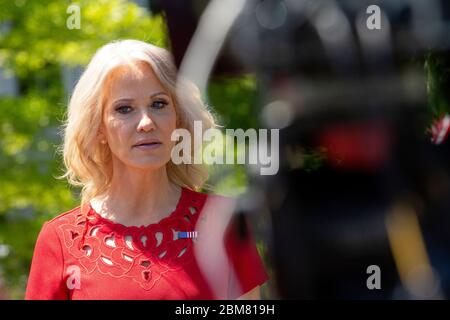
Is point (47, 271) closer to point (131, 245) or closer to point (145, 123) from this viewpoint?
point (131, 245)

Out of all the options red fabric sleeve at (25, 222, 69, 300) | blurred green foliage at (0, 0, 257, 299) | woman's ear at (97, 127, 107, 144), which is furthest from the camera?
blurred green foliage at (0, 0, 257, 299)

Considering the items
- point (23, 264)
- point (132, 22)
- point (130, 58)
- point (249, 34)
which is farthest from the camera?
point (23, 264)

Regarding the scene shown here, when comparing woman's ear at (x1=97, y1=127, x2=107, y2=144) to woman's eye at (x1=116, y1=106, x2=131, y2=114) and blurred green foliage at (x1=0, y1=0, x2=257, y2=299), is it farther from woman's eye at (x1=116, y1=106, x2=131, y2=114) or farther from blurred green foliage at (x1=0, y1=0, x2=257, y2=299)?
blurred green foliage at (x1=0, y1=0, x2=257, y2=299)

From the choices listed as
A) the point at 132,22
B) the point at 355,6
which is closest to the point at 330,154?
the point at 355,6

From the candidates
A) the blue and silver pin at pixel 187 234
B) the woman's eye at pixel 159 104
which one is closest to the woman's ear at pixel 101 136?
the woman's eye at pixel 159 104

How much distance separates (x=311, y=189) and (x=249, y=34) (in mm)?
320

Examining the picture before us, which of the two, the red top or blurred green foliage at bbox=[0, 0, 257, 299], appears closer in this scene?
the red top

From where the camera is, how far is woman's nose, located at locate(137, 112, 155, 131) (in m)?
1.42

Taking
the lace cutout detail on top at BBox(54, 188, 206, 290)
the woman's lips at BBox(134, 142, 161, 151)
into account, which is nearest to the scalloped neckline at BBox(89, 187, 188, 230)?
the lace cutout detail on top at BBox(54, 188, 206, 290)

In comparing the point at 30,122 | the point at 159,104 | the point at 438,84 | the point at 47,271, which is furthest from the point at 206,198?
the point at 30,122

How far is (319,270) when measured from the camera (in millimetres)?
1598

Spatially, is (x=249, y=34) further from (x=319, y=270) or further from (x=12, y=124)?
(x=12, y=124)

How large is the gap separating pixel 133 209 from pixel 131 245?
71 millimetres

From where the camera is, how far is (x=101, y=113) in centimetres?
146
